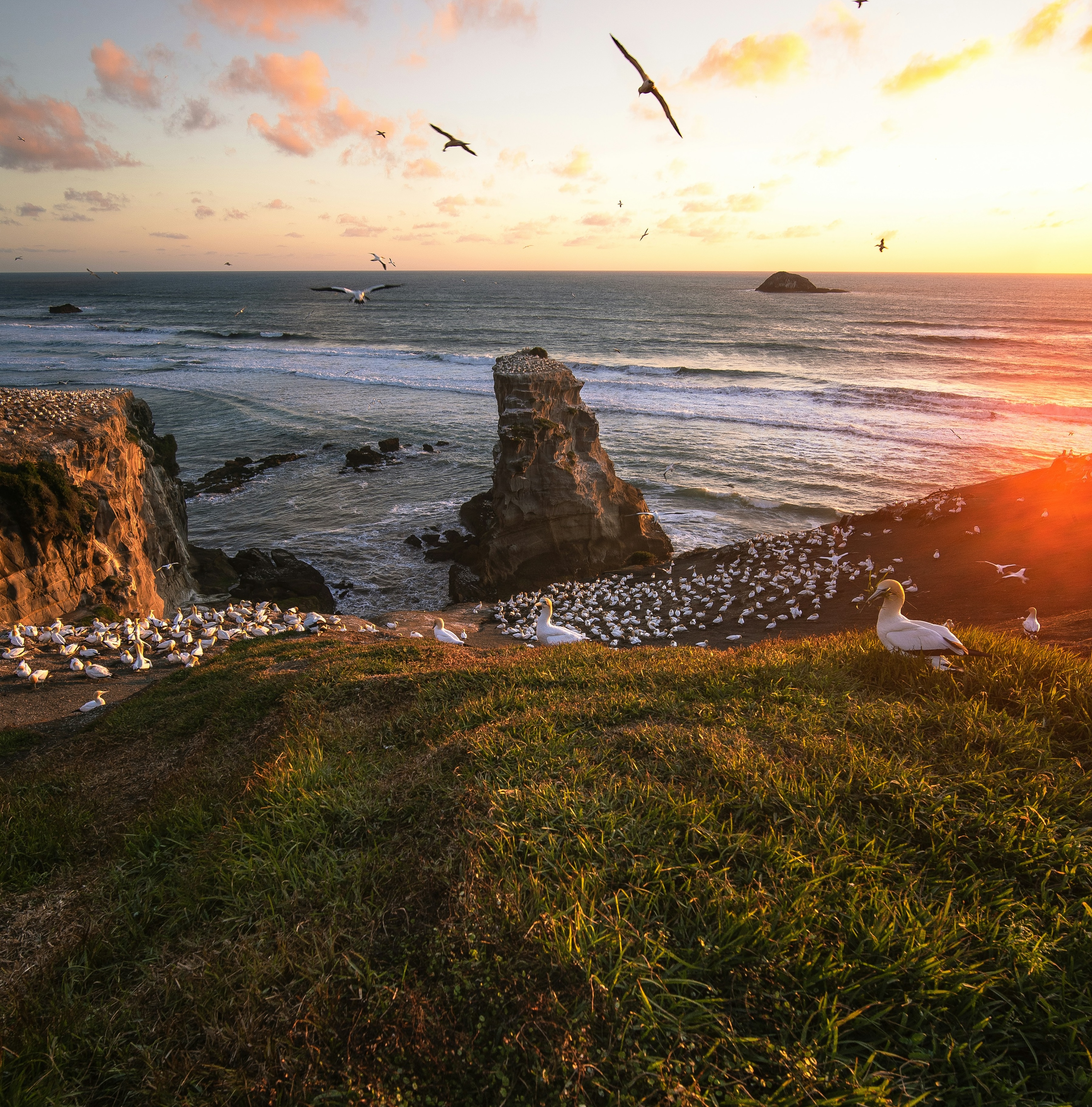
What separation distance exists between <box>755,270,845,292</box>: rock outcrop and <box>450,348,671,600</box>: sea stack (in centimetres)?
15572

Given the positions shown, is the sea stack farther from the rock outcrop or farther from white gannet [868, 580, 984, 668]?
the rock outcrop

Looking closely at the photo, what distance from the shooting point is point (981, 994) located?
252cm

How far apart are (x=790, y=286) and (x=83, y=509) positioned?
577 ft

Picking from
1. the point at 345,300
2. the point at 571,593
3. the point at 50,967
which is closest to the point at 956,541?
the point at 571,593

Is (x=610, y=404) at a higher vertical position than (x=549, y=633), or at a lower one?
higher

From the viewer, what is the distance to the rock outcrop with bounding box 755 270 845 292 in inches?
6043

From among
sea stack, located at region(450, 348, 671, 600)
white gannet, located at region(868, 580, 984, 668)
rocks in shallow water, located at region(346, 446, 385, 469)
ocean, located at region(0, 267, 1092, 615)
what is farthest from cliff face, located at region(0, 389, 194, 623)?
rocks in shallow water, located at region(346, 446, 385, 469)

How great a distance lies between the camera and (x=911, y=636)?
554 cm

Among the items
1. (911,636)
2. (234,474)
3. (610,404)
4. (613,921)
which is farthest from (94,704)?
(610,404)

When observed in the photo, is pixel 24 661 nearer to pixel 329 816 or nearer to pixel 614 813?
pixel 329 816

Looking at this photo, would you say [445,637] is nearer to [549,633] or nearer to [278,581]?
[549,633]

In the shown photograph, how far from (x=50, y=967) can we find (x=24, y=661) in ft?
26.9

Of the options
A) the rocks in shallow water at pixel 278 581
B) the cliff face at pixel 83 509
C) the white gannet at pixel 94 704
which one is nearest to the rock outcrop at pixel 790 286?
the rocks in shallow water at pixel 278 581

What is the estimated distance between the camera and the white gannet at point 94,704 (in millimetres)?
8031
